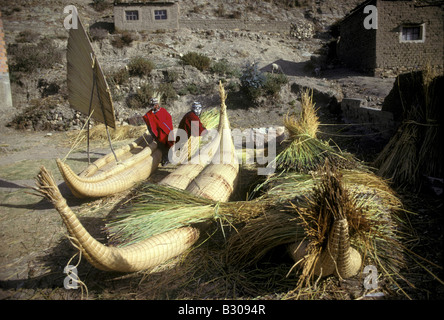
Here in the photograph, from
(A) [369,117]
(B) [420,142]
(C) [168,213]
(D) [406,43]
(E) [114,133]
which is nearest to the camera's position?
(C) [168,213]

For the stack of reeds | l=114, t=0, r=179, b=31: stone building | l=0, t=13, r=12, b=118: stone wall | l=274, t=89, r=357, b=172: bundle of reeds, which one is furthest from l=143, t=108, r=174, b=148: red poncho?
l=114, t=0, r=179, b=31: stone building

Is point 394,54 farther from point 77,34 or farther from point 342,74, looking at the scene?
point 77,34

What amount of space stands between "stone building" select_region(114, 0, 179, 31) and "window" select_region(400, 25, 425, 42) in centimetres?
1435

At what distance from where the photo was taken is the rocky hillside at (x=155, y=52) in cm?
1013

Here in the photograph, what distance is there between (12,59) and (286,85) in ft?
45.0

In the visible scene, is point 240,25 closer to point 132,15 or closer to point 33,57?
point 132,15

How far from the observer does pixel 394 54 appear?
36.5ft

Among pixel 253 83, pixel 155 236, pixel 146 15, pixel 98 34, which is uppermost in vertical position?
pixel 146 15

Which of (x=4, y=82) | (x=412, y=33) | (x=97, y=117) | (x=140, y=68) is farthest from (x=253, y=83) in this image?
(x=4, y=82)

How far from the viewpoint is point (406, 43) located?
35.9 feet

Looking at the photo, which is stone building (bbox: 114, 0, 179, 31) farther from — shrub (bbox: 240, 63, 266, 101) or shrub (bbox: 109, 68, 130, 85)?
shrub (bbox: 240, 63, 266, 101)

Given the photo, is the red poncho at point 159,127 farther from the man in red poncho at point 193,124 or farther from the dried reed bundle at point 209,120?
the dried reed bundle at point 209,120

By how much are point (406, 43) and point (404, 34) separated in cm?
39

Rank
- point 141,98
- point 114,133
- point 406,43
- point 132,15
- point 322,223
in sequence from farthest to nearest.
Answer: point 132,15 → point 406,43 → point 141,98 → point 114,133 → point 322,223
